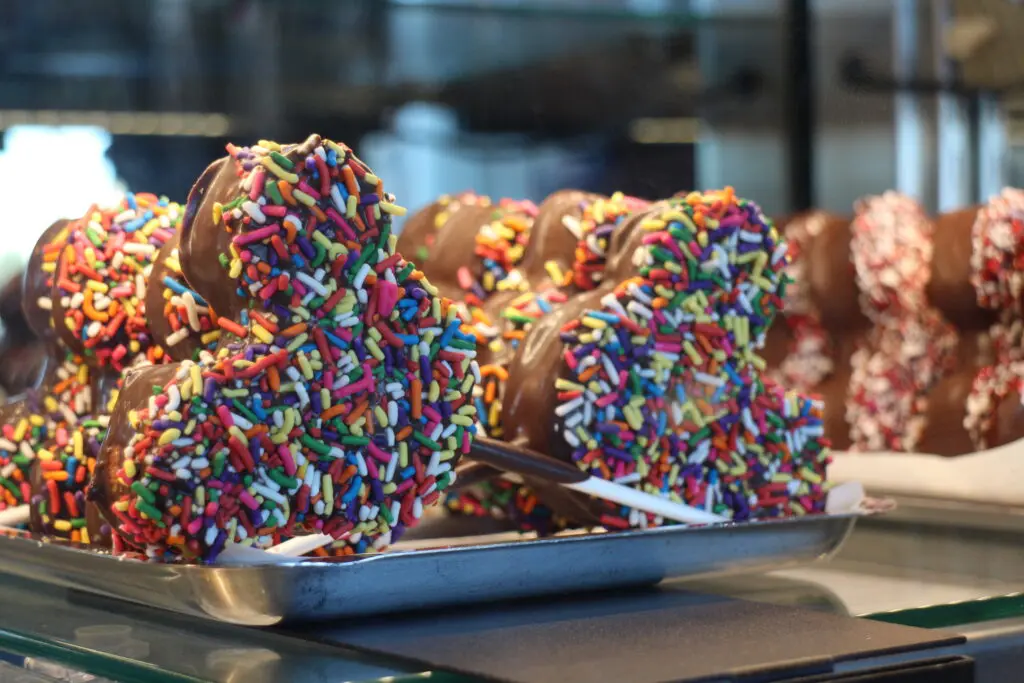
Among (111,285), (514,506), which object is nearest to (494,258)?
(514,506)

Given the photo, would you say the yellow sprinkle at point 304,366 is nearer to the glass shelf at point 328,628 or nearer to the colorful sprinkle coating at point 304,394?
the colorful sprinkle coating at point 304,394

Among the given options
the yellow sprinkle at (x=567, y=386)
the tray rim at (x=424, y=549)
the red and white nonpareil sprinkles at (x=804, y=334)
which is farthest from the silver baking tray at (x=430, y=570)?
the red and white nonpareil sprinkles at (x=804, y=334)

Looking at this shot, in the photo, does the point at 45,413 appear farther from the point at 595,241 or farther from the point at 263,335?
the point at 595,241

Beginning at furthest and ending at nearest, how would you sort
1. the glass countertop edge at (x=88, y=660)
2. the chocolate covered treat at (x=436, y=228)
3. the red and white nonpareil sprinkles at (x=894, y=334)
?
the red and white nonpareil sprinkles at (x=894, y=334)
the chocolate covered treat at (x=436, y=228)
the glass countertop edge at (x=88, y=660)

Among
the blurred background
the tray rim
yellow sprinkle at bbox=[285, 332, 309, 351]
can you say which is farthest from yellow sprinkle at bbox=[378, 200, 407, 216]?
the blurred background

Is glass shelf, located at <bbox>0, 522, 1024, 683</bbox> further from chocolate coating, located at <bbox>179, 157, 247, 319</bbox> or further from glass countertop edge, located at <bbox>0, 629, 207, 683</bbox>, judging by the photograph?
chocolate coating, located at <bbox>179, 157, 247, 319</bbox>

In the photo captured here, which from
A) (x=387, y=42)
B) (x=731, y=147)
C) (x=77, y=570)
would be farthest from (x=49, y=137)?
(x=77, y=570)
